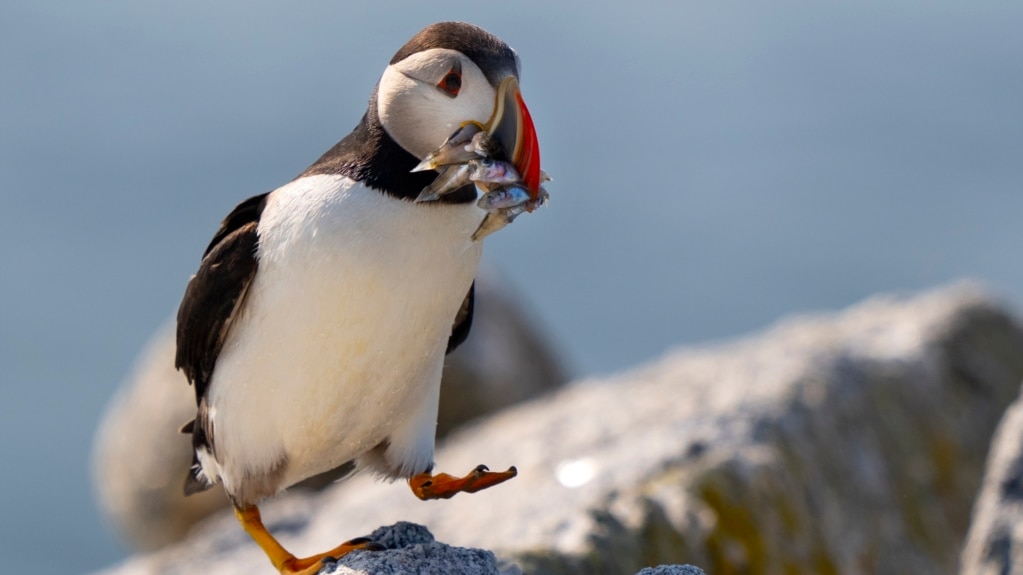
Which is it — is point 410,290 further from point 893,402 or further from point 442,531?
point 893,402

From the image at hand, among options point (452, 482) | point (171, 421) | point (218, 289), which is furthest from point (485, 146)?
point (171, 421)

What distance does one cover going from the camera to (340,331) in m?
5.55

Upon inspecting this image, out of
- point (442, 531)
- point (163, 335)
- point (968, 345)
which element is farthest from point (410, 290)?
point (163, 335)

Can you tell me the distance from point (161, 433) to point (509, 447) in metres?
5.27

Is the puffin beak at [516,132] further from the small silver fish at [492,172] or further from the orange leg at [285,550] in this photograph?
the orange leg at [285,550]

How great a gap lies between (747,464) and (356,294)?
318cm

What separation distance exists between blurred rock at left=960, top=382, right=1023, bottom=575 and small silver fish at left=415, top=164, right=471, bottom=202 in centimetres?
Answer: 239

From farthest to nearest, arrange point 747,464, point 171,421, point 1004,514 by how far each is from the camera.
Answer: point 171,421, point 747,464, point 1004,514

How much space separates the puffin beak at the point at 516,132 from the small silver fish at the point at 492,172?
0.03 metres

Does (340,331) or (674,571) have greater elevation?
(340,331)

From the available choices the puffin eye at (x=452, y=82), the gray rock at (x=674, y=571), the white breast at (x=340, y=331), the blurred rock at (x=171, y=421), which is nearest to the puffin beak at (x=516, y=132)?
the puffin eye at (x=452, y=82)

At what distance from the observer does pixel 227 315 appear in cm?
600

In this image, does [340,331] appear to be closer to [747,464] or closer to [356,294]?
[356,294]

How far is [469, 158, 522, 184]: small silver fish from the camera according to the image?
5.16 meters
